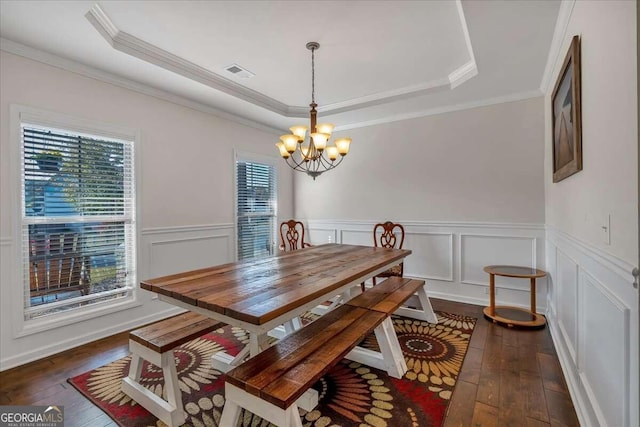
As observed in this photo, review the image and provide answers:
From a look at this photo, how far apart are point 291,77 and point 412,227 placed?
249 centimetres

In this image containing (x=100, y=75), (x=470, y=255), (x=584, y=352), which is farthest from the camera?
(x=470, y=255)

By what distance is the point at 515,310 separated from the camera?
3365mm

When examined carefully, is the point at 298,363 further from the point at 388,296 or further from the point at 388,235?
the point at 388,235

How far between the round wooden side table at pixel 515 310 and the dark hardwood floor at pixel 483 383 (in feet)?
0.54

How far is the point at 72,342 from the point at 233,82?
295 cm

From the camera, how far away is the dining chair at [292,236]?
15.1 feet

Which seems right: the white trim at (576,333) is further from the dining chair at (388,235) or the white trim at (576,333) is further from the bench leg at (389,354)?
the dining chair at (388,235)

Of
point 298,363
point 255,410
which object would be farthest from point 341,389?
point 255,410

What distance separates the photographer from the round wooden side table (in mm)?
2947

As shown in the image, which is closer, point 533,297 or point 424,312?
point 533,297

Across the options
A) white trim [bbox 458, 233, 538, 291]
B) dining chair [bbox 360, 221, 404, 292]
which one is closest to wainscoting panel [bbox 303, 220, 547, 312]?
white trim [bbox 458, 233, 538, 291]

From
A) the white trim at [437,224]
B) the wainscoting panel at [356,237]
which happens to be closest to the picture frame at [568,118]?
the white trim at [437,224]

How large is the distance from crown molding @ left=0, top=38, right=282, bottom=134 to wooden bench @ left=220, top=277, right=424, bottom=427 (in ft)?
9.54

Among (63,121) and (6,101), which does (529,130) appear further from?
(6,101)
